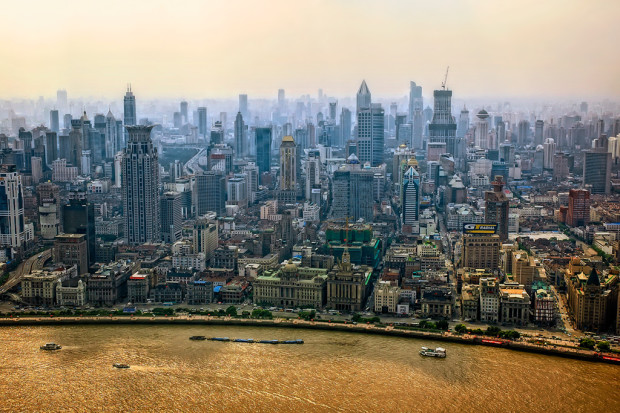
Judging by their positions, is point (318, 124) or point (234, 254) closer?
point (234, 254)

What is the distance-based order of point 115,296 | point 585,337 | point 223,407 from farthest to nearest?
1. point 115,296
2. point 585,337
3. point 223,407

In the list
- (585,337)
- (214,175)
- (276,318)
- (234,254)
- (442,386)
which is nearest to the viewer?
(442,386)

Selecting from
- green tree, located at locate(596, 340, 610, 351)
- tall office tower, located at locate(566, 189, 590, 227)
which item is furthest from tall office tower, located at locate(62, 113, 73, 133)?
green tree, located at locate(596, 340, 610, 351)

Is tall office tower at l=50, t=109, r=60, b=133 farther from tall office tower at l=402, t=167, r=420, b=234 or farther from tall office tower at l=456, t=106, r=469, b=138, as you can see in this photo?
tall office tower at l=456, t=106, r=469, b=138

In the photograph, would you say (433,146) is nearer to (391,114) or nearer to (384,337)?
(391,114)

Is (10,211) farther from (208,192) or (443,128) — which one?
(443,128)

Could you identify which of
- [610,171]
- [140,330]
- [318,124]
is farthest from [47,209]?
[318,124]

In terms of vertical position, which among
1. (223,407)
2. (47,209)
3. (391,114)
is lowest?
(223,407)
